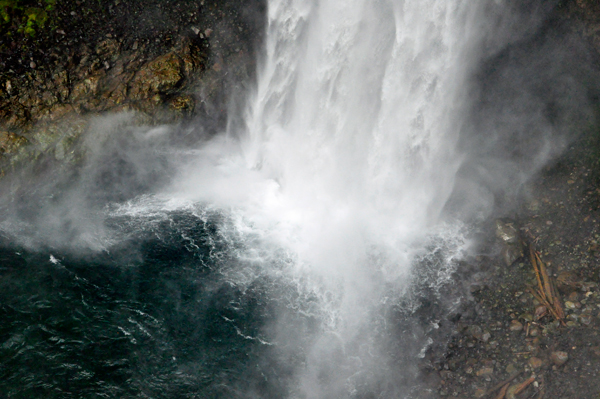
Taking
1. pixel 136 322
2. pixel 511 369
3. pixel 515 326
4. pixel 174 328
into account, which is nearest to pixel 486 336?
pixel 515 326

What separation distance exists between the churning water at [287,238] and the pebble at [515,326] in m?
1.59

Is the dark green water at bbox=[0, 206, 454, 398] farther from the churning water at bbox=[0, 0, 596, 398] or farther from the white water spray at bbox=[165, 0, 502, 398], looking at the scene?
the white water spray at bbox=[165, 0, 502, 398]

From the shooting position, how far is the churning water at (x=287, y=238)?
11.4 m

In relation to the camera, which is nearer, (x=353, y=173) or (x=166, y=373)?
(x=166, y=373)

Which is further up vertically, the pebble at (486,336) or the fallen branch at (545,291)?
the fallen branch at (545,291)

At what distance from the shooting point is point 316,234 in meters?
14.8

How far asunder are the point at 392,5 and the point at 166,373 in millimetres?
11759

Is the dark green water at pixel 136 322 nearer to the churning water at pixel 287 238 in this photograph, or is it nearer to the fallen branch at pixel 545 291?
the churning water at pixel 287 238

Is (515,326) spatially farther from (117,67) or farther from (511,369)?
(117,67)

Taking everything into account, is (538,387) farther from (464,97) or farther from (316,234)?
(464,97)

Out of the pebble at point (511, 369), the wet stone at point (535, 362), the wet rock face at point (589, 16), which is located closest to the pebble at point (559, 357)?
the wet stone at point (535, 362)

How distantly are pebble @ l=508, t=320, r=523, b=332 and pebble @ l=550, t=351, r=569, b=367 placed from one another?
967 millimetres

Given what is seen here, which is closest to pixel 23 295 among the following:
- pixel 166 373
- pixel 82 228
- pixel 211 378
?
pixel 82 228

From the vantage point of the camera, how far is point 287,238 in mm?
14656
